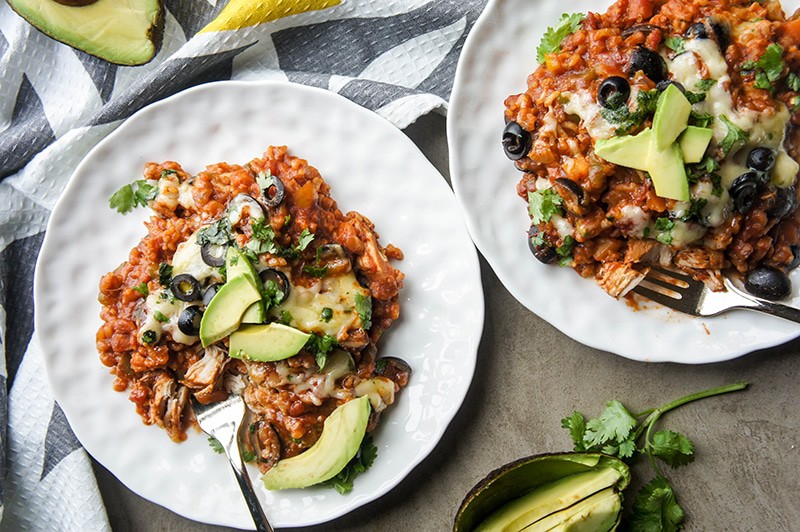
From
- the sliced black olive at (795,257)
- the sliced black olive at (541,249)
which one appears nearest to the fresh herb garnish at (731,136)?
the sliced black olive at (795,257)

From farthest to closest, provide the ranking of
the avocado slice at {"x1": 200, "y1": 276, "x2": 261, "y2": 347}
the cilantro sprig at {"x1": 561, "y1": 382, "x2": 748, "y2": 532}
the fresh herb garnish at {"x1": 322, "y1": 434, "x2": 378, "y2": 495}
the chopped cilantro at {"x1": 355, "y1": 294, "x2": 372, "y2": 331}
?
the cilantro sprig at {"x1": 561, "y1": 382, "x2": 748, "y2": 532} < the fresh herb garnish at {"x1": 322, "y1": 434, "x2": 378, "y2": 495} < the chopped cilantro at {"x1": 355, "y1": 294, "x2": 372, "y2": 331} < the avocado slice at {"x1": 200, "y1": 276, "x2": 261, "y2": 347}

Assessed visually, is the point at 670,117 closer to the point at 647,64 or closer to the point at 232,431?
the point at 647,64

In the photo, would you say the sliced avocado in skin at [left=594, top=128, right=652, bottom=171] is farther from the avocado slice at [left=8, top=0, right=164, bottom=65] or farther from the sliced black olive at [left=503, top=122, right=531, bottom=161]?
the avocado slice at [left=8, top=0, right=164, bottom=65]

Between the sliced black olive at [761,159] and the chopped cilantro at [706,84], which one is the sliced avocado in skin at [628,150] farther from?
the sliced black olive at [761,159]

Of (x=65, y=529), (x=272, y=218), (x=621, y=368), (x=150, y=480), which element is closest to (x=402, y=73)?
(x=272, y=218)

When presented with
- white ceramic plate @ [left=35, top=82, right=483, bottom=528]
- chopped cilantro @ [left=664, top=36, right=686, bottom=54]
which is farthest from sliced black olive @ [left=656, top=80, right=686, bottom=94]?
white ceramic plate @ [left=35, top=82, right=483, bottom=528]

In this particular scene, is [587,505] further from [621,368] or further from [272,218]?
[272,218]
